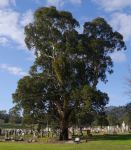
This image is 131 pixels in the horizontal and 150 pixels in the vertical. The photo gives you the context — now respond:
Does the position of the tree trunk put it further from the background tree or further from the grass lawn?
the grass lawn

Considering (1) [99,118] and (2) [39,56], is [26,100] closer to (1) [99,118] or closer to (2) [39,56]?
(2) [39,56]

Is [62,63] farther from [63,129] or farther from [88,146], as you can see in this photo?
[88,146]

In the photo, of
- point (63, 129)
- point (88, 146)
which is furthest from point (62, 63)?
point (88, 146)

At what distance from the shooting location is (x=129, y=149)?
103 ft

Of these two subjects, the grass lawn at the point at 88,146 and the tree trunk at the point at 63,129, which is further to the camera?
the tree trunk at the point at 63,129

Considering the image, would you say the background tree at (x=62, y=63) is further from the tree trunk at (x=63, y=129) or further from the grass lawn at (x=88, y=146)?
the grass lawn at (x=88, y=146)

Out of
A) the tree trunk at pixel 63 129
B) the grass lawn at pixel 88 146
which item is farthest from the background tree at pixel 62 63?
the grass lawn at pixel 88 146

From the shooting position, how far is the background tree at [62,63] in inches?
2325

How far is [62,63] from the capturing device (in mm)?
58125

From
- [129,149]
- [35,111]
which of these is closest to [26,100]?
[35,111]

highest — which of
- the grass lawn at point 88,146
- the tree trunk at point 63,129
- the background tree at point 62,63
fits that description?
the background tree at point 62,63

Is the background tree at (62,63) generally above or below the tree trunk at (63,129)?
above

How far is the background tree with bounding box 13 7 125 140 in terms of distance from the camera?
2325 inches

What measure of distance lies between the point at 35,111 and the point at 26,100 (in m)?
2.05
